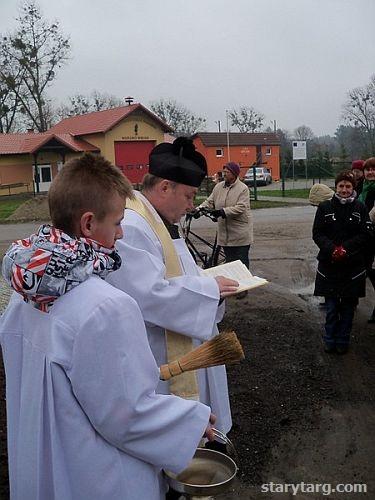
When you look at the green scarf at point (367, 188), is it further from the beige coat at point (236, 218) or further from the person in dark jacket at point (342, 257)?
the beige coat at point (236, 218)

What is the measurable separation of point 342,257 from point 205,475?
3609 mm

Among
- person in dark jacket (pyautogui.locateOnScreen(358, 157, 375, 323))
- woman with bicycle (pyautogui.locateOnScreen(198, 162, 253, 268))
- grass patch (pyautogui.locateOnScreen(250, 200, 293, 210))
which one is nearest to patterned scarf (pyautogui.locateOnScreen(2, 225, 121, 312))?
person in dark jacket (pyautogui.locateOnScreen(358, 157, 375, 323))

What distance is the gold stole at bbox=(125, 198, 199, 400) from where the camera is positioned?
2455 millimetres

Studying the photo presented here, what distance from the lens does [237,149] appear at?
50.3m

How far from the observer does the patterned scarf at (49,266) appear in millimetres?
1505

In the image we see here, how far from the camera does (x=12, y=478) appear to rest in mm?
1769

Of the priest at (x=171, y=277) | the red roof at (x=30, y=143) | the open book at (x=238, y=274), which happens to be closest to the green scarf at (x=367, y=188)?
the open book at (x=238, y=274)

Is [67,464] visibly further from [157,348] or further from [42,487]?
[157,348]

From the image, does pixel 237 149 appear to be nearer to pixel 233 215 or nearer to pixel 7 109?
pixel 7 109

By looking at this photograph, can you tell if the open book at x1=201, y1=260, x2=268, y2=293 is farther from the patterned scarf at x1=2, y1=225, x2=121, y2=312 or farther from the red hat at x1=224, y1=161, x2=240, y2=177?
the red hat at x1=224, y1=161, x2=240, y2=177

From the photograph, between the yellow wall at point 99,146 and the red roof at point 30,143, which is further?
the yellow wall at point 99,146

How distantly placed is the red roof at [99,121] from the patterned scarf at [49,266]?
37.5 meters

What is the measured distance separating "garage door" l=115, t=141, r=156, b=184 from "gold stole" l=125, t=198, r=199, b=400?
122 feet

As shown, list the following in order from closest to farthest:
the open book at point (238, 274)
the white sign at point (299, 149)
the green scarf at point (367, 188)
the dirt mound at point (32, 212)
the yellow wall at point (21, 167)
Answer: the open book at point (238, 274), the green scarf at point (367, 188), the dirt mound at point (32, 212), the white sign at point (299, 149), the yellow wall at point (21, 167)
